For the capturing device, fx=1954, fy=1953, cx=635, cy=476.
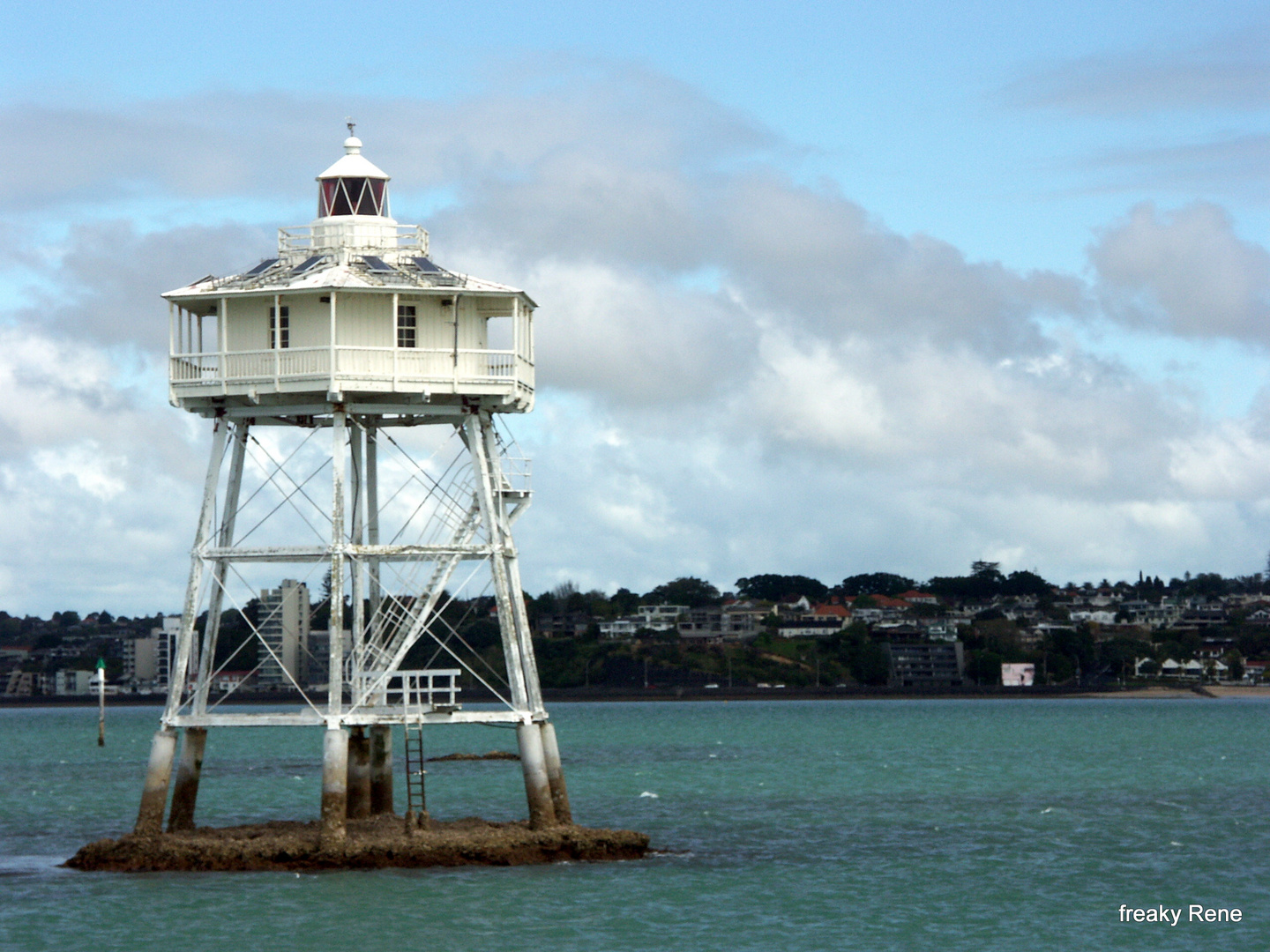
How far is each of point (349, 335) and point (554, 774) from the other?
27.2 feet

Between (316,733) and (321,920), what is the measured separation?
346ft

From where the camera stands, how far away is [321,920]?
28.4 metres

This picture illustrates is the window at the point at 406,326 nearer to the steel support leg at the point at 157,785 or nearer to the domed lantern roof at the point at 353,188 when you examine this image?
the domed lantern roof at the point at 353,188

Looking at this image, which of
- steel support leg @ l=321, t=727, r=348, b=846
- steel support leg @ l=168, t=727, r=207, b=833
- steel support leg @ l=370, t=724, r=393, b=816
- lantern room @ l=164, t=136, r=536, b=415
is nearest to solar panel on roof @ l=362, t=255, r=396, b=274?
lantern room @ l=164, t=136, r=536, b=415

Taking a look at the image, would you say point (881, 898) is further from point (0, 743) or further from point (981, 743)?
point (0, 743)

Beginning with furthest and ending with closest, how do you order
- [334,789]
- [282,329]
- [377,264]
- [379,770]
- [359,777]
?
1. [379,770]
2. [359,777]
3. [377,264]
4. [282,329]
5. [334,789]

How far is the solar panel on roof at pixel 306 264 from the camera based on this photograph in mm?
33875

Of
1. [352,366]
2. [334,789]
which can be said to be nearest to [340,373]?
[352,366]

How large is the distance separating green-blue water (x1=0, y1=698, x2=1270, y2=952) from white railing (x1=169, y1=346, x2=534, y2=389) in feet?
26.9

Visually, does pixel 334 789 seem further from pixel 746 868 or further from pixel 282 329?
pixel 282 329

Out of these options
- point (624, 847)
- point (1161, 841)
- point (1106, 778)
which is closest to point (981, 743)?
point (1106, 778)

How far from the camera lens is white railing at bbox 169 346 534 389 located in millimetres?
32625

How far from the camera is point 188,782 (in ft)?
112

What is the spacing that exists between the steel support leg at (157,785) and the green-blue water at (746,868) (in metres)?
1.23
